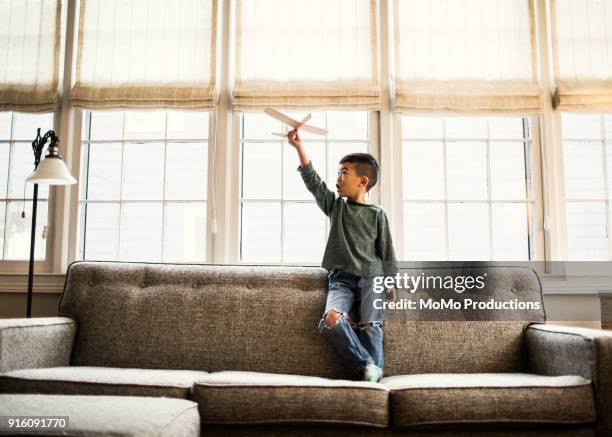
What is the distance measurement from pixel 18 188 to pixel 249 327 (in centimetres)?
177

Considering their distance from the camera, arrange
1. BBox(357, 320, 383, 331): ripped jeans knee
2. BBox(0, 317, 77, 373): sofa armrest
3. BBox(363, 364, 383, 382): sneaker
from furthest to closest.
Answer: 1. BBox(357, 320, 383, 331): ripped jeans knee
2. BBox(363, 364, 383, 382): sneaker
3. BBox(0, 317, 77, 373): sofa armrest

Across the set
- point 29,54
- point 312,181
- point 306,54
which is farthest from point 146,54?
point 312,181

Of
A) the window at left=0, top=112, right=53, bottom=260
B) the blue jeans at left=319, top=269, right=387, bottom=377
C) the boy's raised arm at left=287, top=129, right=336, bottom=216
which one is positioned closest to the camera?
the blue jeans at left=319, top=269, right=387, bottom=377

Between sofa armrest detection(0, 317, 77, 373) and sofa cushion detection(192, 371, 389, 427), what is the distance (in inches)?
30.3

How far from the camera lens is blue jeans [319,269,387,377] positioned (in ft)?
7.71

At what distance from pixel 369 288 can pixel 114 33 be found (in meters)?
2.14

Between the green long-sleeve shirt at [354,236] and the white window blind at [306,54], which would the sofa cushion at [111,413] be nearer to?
the green long-sleeve shirt at [354,236]

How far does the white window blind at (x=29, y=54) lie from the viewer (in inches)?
128

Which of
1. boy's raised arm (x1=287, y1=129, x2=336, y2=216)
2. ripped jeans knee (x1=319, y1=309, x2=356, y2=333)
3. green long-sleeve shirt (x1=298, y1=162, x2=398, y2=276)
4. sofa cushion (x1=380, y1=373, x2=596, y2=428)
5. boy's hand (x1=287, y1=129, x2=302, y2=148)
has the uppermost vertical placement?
boy's hand (x1=287, y1=129, x2=302, y2=148)

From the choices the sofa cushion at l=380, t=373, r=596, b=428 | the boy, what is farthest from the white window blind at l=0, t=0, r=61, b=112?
the sofa cushion at l=380, t=373, r=596, b=428

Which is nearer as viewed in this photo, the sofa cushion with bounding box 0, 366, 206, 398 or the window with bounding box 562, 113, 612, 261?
the sofa cushion with bounding box 0, 366, 206, 398

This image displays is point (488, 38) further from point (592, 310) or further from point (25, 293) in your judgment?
point (25, 293)

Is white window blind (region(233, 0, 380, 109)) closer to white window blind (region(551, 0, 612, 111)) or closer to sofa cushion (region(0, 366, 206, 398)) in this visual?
white window blind (region(551, 0, 612, 111))

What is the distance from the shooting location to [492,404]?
1.91m
